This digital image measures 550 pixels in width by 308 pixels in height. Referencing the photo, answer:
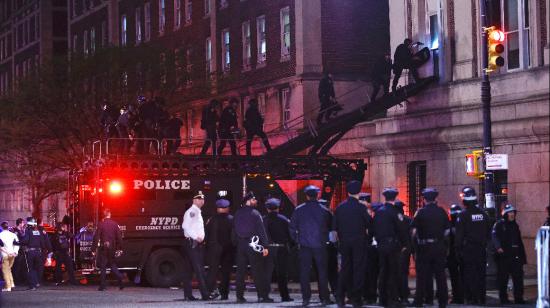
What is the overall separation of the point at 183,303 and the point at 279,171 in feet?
33.9

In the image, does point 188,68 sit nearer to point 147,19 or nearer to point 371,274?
point 147,19

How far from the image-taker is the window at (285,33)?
47.4m

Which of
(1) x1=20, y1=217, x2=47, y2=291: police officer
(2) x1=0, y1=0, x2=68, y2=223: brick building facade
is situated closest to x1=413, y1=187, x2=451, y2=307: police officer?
(1) x1=20, y1=217, x2=47, y2=291: police officer

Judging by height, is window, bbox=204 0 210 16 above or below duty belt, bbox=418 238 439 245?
above

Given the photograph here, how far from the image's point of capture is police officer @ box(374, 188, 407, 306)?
20.3 m

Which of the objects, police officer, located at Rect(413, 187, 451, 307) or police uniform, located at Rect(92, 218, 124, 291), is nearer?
police officer, located at Rect(413, 187, 451, 307)

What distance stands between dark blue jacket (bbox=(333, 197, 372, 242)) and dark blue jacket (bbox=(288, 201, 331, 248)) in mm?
400

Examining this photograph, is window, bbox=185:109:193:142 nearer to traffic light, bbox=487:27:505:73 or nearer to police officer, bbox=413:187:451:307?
traffic light, bbox=487:27:505:73

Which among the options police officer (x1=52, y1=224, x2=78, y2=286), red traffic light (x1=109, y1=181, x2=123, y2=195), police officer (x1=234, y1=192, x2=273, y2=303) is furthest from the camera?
police officer (x1=52, y1=224, x2=78, y2=286)

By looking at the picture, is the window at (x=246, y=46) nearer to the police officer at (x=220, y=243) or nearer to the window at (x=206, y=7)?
the window at (x=206, y=7)

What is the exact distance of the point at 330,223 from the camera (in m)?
20.9

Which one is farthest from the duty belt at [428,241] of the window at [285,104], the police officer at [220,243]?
the window at [285,104]

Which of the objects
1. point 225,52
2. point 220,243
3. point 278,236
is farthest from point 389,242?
point 225,52

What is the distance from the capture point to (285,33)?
1875 inches
